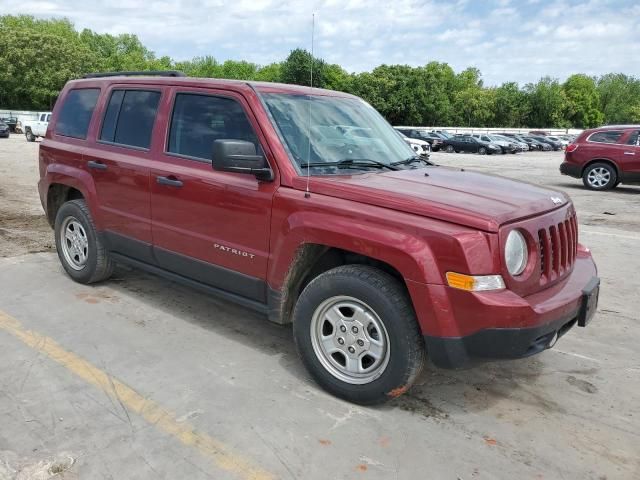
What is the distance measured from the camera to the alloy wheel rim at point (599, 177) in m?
15.0

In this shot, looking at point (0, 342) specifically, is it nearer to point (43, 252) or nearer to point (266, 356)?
point (266, 356)

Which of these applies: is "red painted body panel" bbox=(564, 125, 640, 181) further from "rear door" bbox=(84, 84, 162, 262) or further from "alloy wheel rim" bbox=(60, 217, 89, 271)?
"alloy wheel rim" bbox=(60, 217, 89, 271)

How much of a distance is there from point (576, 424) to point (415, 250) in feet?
4.79

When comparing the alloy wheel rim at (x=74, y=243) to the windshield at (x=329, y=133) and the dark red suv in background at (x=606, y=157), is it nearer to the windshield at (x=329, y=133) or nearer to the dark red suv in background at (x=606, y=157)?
the windshield at (x=329, y=133)

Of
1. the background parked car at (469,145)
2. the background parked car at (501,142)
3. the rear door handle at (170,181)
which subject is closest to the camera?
the rear door handle at (170,181)

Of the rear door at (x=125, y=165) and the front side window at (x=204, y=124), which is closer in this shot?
the front side window at (x=204, y=124)

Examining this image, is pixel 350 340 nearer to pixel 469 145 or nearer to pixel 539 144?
pixel 469 145

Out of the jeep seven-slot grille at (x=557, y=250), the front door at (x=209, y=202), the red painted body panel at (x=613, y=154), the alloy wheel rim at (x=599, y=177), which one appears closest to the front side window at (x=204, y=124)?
the front door at (x=209, y=202)

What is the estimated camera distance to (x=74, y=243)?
5449mm

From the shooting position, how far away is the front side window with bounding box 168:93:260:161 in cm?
392

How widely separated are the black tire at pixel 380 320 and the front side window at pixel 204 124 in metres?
1.12

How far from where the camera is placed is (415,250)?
2996 mm

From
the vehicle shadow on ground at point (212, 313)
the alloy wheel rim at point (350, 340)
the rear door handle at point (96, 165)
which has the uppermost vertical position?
the rear door handle at point (96, 165)

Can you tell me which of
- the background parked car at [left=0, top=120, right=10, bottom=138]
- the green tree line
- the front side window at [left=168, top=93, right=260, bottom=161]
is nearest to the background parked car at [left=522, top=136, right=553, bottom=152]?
the green tree line
